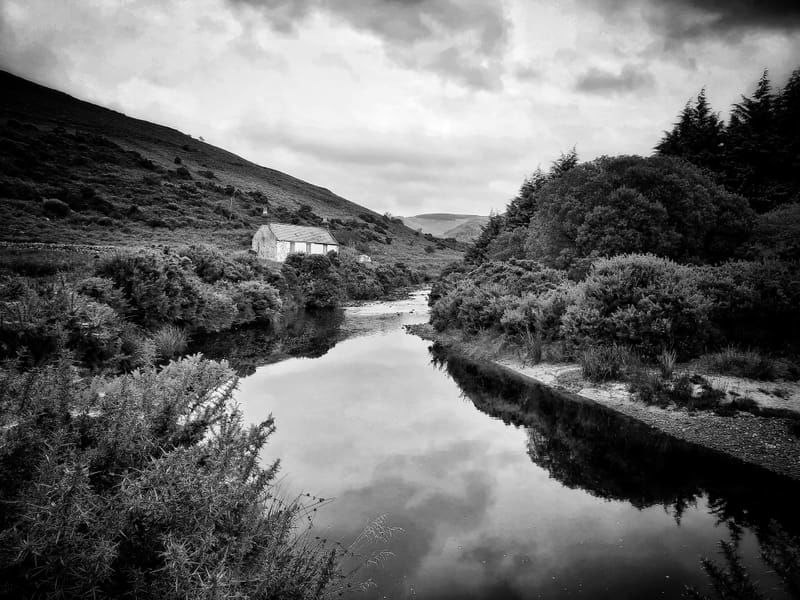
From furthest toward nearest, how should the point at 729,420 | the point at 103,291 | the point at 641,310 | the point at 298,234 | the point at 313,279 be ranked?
the point at 298,234 < the point at 313,279 < the point at 103,291 < the point at 641,310 < the point at 729,420

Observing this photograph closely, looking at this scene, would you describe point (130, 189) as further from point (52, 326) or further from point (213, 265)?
point (52, 326)

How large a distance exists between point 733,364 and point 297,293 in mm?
28630

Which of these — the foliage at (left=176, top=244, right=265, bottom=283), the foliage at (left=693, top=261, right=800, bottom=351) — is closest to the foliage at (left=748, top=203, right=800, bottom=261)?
the foliage at (left=693, top=261, right=800, bottom=351)

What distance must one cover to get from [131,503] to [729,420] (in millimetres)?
11429

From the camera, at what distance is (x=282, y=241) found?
188ft

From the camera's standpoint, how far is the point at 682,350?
40.5 ft

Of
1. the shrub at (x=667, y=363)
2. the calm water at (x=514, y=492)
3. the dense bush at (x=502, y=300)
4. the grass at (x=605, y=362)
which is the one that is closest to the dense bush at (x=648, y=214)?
the dense bush at (x=502, y=300)

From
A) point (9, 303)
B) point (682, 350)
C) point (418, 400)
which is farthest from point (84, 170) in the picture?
point (682, 350)

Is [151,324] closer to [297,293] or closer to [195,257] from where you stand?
[195,257]

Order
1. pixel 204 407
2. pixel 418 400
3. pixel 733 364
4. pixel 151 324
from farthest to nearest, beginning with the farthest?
pixel 151 324 → pixel 418 400 → pixel 733 364 → pixel 204 407

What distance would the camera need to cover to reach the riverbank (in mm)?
7641

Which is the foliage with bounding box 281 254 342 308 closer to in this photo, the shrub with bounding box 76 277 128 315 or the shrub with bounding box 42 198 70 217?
the shrub with bounding box 76 277 128 315

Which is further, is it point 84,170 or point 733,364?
point 84,170

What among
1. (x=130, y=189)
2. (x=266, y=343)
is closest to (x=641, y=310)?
(x=266, y=343)
